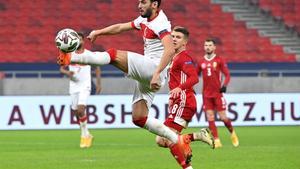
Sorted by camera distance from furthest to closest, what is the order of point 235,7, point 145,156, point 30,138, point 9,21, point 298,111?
point 235,7 → point 9,21 → point 298,111 → point 30,138 → point 145,156

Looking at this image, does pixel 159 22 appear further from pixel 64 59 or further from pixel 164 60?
pixel 64 59

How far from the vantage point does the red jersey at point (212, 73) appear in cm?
1870

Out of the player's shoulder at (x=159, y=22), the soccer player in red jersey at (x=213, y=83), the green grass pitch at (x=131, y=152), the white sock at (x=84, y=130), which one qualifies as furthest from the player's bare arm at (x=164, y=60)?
the soccer player in red jersey at (x=213, y=83)

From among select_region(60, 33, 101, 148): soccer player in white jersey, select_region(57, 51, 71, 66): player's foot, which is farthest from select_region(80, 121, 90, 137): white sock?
select_region(57, 51, 71, 66): player's foot

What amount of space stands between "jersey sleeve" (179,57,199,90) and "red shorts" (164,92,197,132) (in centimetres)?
30

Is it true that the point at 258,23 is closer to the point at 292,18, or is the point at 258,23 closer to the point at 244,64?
the point at 292,18

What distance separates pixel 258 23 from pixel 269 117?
9156 mm

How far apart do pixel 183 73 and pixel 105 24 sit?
772 inches

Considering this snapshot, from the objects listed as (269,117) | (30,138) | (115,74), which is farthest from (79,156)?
(115,74)

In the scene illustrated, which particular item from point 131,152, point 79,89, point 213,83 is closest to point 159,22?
point 131,152

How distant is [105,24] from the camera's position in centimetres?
3219

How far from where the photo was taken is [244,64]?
30.2m

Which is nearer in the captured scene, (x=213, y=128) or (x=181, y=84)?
(x=181, y=84)

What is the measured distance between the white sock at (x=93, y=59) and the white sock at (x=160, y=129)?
1245 mm
